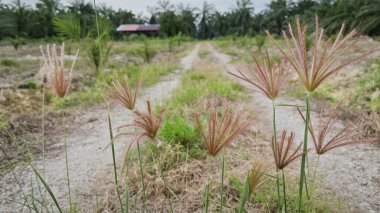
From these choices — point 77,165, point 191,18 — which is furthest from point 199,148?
point 191,18

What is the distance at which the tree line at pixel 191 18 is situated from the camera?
619cm

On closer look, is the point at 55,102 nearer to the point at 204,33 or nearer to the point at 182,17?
the point at 182,17

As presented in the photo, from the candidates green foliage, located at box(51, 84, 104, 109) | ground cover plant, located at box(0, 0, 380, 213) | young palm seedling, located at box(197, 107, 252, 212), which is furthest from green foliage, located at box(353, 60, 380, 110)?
green foliage, located at box(51, 84, 104, 109)

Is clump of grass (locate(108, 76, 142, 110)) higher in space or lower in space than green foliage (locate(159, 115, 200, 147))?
higher

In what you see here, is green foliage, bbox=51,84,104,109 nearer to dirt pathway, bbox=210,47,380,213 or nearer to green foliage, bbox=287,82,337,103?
dirt pathway, bbox=210,47,380,213

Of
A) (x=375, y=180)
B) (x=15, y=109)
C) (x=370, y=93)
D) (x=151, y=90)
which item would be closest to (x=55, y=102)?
(x=15, y=109)

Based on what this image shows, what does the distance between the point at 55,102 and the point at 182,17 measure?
56203 mm

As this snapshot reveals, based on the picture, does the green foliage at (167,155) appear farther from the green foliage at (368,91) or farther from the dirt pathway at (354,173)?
the green foliage at (368,91)

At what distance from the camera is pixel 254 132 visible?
3.19 m

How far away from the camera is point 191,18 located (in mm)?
62969

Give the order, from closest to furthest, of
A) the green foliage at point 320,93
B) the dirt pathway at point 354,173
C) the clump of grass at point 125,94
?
the clump of grass at point 125,94 < the dirt pathway at point 354,173 < the green foliage at point 320,93

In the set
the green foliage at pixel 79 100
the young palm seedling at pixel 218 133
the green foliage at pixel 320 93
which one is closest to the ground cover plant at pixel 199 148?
the young palm seedling at pixel 218 133

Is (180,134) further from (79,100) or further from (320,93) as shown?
(320,93)

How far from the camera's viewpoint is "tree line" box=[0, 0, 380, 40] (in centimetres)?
619
